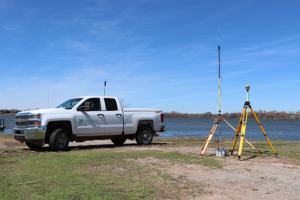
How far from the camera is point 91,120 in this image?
38.7 ft

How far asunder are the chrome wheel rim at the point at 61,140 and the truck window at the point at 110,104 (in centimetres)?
229

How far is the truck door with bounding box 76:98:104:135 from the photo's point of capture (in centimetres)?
1152

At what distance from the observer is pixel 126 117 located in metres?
12.8

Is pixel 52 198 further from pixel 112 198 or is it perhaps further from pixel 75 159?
pixel 75 159

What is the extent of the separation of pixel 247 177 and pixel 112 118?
23.0 ft

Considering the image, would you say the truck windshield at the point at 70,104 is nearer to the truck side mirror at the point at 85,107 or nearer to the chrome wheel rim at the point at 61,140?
the truck side mirror at the point at 85,107

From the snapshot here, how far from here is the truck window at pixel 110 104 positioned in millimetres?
12484

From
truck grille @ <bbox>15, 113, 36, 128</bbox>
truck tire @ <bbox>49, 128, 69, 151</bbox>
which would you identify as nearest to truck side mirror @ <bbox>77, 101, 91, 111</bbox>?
truck tire @ <bbox>49, 128, 69, 151</bbox>

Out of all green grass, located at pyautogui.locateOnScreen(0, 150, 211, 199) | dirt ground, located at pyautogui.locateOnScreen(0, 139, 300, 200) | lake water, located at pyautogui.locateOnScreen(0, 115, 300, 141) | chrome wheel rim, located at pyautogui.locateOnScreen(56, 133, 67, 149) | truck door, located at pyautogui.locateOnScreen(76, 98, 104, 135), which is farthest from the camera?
lake water, located at pyautogui.locateOnScreen(0, 115, 300, 141)

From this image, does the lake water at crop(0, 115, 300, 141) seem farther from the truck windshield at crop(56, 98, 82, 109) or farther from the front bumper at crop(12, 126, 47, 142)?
the front bumper at crop(12, 126, 47, 142)

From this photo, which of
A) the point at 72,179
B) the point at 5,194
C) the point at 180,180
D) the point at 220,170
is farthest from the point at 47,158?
the point at 220,170

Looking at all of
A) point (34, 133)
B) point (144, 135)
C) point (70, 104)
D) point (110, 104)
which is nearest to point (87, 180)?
point (34, 133)

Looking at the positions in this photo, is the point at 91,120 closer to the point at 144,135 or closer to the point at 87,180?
the point at 144,135

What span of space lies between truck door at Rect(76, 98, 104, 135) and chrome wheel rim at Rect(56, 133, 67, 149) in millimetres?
611
